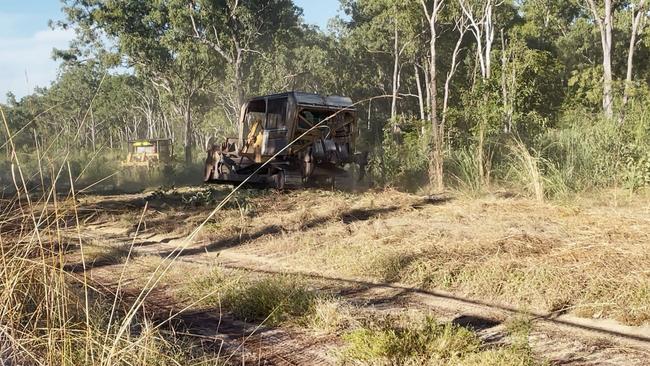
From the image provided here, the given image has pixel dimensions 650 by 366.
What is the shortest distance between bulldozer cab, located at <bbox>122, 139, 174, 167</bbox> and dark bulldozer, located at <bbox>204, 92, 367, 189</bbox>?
42.9ft

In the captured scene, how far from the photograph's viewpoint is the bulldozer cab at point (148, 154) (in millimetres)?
28016

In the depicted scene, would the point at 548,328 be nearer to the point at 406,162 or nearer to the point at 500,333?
the point at 500,333

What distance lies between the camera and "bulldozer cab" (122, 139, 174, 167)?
28016mm

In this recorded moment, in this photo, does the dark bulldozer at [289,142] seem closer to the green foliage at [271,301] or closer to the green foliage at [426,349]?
the green foliage at [271,301]

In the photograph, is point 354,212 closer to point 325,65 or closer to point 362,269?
point 362,269

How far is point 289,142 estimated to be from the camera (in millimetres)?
14281

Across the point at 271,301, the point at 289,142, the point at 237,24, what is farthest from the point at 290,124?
the point at 237,24

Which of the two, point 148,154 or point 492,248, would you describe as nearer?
point 492,248

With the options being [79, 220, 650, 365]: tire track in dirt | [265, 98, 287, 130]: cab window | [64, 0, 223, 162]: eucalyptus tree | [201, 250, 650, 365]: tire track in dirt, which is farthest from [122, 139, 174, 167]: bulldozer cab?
[79, 220, 650, 365]: tire track in dirt

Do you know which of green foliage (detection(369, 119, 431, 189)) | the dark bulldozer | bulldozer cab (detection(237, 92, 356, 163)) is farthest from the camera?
green foliage (detection(369, 119, 431, 189))

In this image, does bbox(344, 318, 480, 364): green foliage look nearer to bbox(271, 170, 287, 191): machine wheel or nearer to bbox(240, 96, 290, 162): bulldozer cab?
bbox(240, 96, 290, 162): bulldozer cab

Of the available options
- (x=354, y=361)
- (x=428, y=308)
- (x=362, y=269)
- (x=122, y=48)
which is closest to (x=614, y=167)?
(x=362, y=269)

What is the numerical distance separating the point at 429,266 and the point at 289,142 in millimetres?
8696

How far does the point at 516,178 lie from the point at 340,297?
7007 mm
